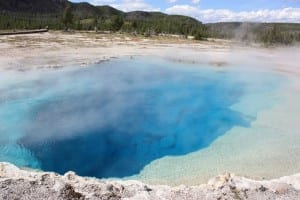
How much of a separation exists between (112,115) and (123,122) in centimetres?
99

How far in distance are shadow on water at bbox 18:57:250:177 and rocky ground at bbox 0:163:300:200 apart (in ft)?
7.95

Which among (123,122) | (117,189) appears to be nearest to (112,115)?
(123,122)

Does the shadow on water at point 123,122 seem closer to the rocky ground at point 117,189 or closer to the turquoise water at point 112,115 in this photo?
the turquoise water at point 112,115

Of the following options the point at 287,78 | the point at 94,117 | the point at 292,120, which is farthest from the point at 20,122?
the point at 287,78

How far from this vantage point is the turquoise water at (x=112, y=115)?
12.0 meters

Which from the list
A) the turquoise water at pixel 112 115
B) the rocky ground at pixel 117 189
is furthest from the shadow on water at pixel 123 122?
the rocky ground at pixel 117 189

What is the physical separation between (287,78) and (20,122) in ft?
71.9

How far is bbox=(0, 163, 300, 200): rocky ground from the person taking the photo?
777 cm

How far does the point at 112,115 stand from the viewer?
16.5m

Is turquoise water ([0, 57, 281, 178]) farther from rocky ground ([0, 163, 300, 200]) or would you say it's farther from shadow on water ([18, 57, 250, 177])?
rocky ground ([0, 163, 300, 200])

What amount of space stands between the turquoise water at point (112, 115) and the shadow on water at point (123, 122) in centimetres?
3

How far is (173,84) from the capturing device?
24.8 metres

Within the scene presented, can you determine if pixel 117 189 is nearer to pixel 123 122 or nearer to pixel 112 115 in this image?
pixel 123 122

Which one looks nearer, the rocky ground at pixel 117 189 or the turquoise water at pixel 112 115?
the rocky ground at pixel 117 189
